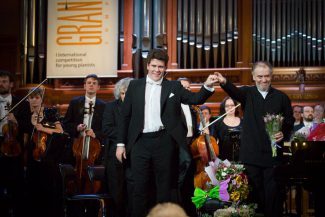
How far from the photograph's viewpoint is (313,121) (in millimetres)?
8148

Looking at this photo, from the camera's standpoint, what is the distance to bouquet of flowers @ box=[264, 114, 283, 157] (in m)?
4.83

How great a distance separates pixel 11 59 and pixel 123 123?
17.6ft

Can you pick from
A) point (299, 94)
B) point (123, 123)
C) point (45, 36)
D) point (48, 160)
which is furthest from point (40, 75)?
point (123, 123)

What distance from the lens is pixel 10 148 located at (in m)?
6.00

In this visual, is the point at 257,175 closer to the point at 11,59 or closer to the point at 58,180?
the point at 58,180

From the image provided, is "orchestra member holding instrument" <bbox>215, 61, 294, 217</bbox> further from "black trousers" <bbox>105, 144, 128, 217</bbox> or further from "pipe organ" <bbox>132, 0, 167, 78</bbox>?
"pipe organ" <bbox>132, 0, 167, 78</bbox>

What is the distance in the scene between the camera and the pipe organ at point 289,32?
9219 mm

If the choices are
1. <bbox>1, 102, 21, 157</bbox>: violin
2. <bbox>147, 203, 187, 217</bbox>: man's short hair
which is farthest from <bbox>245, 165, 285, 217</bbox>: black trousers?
<bbox>147, 203, 187, 217</bbox>: man's short hair

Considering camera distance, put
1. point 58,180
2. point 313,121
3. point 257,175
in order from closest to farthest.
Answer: point 257,175 → point 58,180 → point 313,121

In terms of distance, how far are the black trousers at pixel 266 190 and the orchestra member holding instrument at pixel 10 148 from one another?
7.95ft

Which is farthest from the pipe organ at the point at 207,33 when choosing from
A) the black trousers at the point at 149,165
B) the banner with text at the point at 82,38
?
the black trousers at the point at 149,165

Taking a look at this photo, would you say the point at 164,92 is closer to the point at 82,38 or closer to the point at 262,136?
the point at 262,136

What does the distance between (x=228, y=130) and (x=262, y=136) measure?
1799mm

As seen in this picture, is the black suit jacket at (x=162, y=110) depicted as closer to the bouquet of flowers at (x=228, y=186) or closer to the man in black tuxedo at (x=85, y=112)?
the bouquet of flowers at (x=228, y=186)
